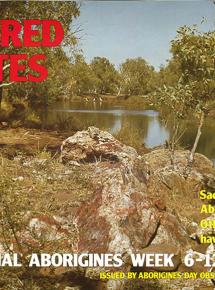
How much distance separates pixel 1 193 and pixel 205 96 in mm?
8297

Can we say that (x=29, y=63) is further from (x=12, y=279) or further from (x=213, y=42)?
(x=12, y=279)

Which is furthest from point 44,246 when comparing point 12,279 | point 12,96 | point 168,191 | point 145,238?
point 12,96

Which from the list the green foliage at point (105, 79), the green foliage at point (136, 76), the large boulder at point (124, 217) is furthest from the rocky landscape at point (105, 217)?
the green foliage at point (105, 79)

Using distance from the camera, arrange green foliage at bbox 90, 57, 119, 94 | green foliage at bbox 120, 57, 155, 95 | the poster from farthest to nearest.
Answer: green foliage at bbox 90, 57, 119, 94 → green foliage at bbox 120, 57, 155, 95 → the poster

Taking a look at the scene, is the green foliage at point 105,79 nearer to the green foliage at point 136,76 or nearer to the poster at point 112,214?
the green foliage at point 136,76

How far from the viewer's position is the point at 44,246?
6375mm

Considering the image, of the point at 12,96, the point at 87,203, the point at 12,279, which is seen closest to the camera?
the point at 12,279

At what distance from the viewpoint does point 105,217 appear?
23.0 feet

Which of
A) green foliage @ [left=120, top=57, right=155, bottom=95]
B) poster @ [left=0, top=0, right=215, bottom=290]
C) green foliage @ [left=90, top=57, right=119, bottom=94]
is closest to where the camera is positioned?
poster @ [left=0, top=0, right=215, bottom=290]

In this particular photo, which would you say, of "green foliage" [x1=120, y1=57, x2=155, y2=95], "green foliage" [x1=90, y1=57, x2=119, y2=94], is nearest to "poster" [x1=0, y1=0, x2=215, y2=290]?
"green foliage" [x1=120, y1=57, x2=155, y2=95]

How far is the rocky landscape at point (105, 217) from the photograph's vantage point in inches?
255

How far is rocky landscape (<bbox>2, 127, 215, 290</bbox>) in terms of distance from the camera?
6473 millimetres

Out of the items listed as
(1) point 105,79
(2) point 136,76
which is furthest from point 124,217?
(1) point 105,79

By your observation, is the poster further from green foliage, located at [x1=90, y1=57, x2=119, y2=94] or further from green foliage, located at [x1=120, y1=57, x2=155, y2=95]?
green foliage, located at [x1=90, y1=57, x2=119, y2=94]
